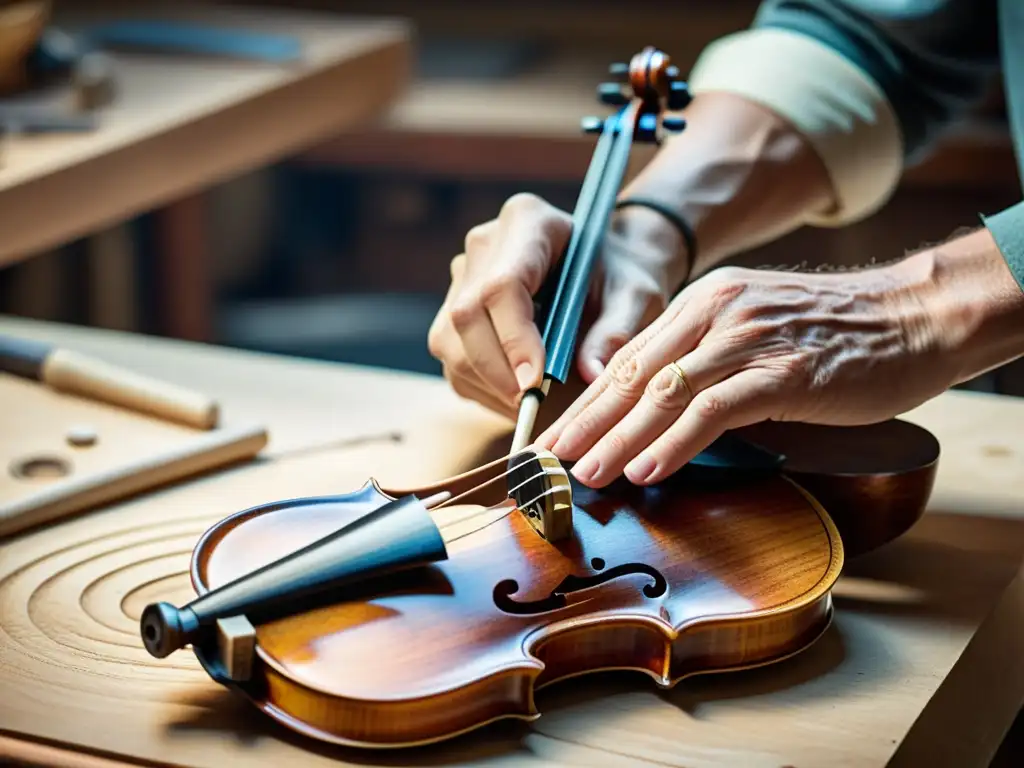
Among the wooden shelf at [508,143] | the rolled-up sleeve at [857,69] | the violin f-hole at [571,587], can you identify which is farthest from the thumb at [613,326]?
the wooden shelf at [508,143]

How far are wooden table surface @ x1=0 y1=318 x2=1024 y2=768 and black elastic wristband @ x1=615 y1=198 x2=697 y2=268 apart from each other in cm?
24

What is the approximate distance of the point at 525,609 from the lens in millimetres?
794

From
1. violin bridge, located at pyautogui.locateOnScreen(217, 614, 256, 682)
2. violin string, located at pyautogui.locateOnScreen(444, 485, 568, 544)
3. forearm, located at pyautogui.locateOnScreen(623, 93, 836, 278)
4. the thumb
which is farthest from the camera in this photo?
forearm, located at pyautogui.locateOnScreen(623, 93, 836, 278)

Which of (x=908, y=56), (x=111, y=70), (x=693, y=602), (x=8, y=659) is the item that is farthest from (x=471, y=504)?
(x=111, y=70)

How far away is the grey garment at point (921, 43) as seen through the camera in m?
1.36

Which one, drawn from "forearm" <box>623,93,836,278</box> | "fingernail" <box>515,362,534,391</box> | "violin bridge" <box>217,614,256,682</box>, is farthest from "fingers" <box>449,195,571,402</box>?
"violin bridge" <box>217,614,256,682</box>

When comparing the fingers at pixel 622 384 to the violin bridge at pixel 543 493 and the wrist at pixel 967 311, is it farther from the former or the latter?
the wrist at pixel 967 311

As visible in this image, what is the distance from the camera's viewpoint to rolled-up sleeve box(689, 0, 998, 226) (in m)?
1.37

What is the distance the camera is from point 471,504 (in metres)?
0.92

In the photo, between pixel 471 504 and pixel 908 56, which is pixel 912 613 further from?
pixel 908 56

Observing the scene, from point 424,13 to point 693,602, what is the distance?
8.30 ft

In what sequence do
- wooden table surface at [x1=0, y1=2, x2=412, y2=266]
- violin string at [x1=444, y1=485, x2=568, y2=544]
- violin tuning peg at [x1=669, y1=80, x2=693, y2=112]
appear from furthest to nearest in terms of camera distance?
1. wooden table surface at [x1=0, y1=2, x2=412, y2=266]
2. violin tuning peg at [x1=669, y1=80, x2=693, y2=112]
3. violin string at [x1=444, y1=485, x2=568, y2=544]

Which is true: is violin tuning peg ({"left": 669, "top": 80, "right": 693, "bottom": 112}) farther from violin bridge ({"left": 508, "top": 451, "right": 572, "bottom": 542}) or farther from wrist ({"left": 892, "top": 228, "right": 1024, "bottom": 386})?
violin bridge ({"left": 508, "top": 451, "right": 572, "bottom": 542})

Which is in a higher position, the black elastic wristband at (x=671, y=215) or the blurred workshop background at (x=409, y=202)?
the black elastic wristband at (x=671, y=215)
